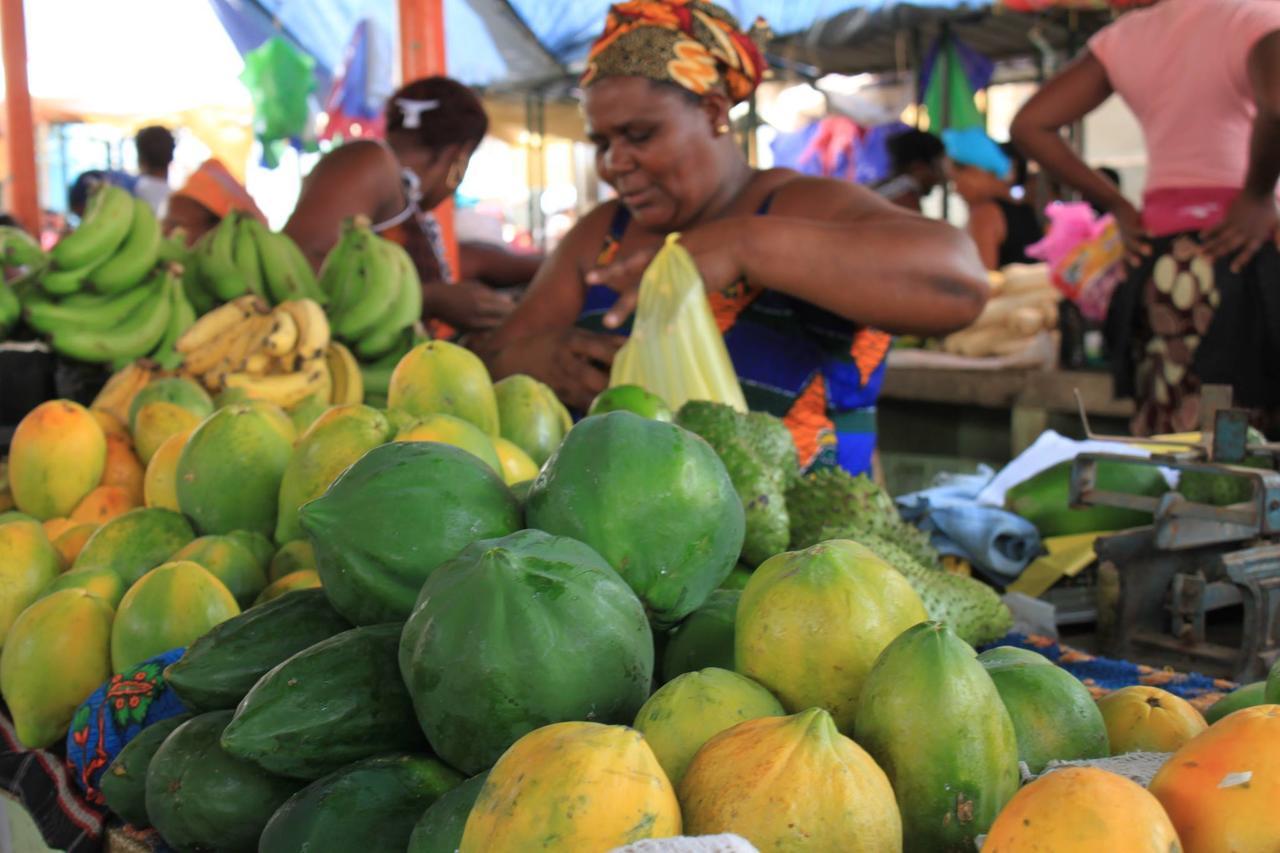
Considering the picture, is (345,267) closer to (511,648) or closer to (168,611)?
(168,611)

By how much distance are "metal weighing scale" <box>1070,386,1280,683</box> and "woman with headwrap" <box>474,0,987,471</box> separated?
1.66ft

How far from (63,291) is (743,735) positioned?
8.05 ft

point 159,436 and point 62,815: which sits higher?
point 159,436

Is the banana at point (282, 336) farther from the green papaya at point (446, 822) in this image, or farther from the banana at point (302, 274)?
the green papaya at point (446, 822)

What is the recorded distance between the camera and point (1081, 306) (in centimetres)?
488

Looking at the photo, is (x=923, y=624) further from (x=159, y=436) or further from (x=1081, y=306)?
(x=1081, y=306)

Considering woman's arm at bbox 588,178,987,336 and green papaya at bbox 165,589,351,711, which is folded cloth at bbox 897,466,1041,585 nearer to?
woman's arm at bbox 588,178,987,336

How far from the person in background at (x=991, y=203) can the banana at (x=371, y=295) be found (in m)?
4.82

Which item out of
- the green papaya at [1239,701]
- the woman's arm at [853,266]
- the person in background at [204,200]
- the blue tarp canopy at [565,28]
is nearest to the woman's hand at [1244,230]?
the woman's arm at [853,266]

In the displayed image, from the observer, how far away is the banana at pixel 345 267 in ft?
8.78

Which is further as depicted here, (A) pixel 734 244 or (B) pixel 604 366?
(B) pixel 604 366

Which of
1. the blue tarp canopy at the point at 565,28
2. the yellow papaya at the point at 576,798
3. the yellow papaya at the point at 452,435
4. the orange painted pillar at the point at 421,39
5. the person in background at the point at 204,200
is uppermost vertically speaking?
the blue tarp canopy at the point at 565,28

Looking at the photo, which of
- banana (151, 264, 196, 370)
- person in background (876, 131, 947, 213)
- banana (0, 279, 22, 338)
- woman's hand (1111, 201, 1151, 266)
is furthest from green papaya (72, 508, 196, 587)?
person in background (876, 131, 947, 213)

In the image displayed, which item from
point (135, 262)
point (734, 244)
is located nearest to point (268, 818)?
point (734, 244)
